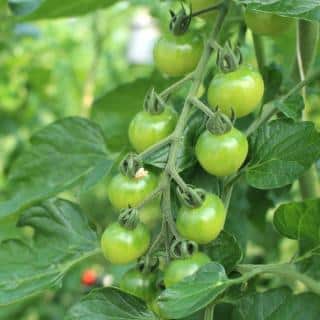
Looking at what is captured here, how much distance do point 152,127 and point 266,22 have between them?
202 millimetres

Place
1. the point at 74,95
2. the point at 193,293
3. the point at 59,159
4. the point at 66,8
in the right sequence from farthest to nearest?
the point at 74,95
the point at 66,8
the point at 59,159
the point at 193,293

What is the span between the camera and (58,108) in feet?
8.68

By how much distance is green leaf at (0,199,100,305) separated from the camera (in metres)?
0.88

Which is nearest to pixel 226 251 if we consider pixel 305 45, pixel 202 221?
pixel 202 221

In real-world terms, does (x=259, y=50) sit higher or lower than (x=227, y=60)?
lower

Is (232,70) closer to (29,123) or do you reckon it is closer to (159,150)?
(159,150)

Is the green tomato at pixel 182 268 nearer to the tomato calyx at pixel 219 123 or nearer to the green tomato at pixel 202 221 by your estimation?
the green tomato at pixel 202 221

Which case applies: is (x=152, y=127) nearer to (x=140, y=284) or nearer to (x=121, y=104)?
(x=140, y=284)

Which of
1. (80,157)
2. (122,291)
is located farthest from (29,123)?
(122,291)

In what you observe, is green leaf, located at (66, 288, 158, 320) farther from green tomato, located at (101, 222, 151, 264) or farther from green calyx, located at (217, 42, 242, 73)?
green calyx, located at (217, 42, 242, 73)

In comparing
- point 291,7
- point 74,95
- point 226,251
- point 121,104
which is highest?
point 291,7

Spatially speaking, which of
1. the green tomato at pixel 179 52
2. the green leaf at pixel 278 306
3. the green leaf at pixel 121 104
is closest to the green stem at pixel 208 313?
the green leaf at pixel 278 306

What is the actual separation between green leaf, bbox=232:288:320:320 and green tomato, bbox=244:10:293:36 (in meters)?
0.31

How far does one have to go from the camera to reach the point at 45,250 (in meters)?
0.94
